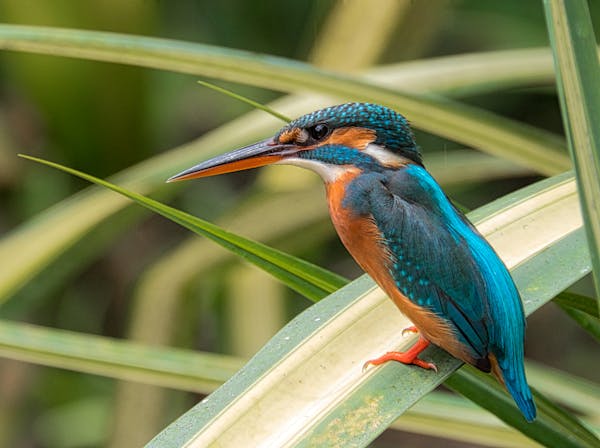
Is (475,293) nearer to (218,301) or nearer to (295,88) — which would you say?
(295,88)

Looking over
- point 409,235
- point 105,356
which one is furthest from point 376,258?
point 105,356

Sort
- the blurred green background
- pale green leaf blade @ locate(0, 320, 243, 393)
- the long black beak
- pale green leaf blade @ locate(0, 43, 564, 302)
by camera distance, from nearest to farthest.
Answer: the long black beak → pale green leaf blade @ locate(0, 320, 243, 393) → pale green leaf blade @ locate(0, 43, 564, 302) → the blurred green background

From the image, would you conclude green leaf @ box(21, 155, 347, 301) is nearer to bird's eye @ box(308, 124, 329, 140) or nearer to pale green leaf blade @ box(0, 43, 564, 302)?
bird's eye @ box(308, 124, 329, 140)

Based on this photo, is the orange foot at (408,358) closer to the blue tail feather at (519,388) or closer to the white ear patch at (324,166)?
the blue tail feather at (519,388)

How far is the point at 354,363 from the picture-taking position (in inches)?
33.3

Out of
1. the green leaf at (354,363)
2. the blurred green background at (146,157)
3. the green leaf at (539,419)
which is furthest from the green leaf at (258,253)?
the blurred green background at (146,157)

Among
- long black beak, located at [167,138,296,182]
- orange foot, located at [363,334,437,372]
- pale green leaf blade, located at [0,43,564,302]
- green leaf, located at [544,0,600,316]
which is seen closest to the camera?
green leaf, located at [544,0,600,316]

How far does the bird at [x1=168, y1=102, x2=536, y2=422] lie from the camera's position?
900 millimetres

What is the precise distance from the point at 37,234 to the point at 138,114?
22.4 inches

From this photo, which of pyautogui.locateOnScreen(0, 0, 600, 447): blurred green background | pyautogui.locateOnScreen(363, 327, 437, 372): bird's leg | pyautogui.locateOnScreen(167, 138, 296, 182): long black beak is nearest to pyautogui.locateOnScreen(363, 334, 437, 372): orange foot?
pyautogui.locateOnScreen(363, 327, 437, 372): bird's leg

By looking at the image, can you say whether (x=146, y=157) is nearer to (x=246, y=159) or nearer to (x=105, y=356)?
(x=105, y=356)

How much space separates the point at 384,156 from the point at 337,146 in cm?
5

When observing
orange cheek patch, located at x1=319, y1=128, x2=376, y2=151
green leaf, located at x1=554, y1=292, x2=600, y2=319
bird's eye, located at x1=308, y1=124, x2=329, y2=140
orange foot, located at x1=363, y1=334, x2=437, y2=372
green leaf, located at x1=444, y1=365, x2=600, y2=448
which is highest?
bird's eye, located at x1=308, y1=124, x2=329, y2=140

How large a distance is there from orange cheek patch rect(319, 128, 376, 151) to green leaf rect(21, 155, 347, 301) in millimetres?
120
